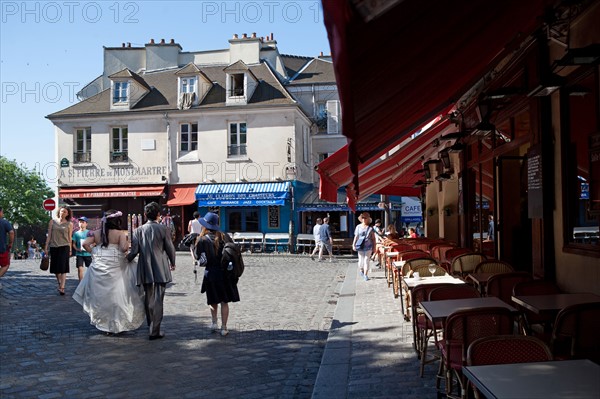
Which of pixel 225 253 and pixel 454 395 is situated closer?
pixel 454 395

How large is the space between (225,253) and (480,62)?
3.93 m

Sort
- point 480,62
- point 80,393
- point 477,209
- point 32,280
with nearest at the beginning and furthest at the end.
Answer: point 80,393 < point 480,62 < point 477,209 < point 32,280

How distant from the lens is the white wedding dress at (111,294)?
26.5 feet

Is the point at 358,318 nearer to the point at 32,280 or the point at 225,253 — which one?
A: the point at 225,253

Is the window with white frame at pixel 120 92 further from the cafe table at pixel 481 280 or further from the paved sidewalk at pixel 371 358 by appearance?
the cafe table at pixel 481 280

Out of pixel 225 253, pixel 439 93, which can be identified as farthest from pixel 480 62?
pixel 225 253

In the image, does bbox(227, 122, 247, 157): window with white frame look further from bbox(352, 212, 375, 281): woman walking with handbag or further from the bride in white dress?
the bride in white dress

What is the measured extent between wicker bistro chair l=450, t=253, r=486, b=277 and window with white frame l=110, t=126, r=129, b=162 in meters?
25.9

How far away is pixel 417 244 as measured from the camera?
14.4m

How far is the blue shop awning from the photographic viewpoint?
2988cm

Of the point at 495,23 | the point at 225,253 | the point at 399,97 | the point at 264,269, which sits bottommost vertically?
the point at 264,269

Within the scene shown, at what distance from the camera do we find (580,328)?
430cm

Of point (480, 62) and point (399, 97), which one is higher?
point (480, 62)

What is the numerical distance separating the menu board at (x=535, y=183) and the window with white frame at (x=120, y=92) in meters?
27.9
